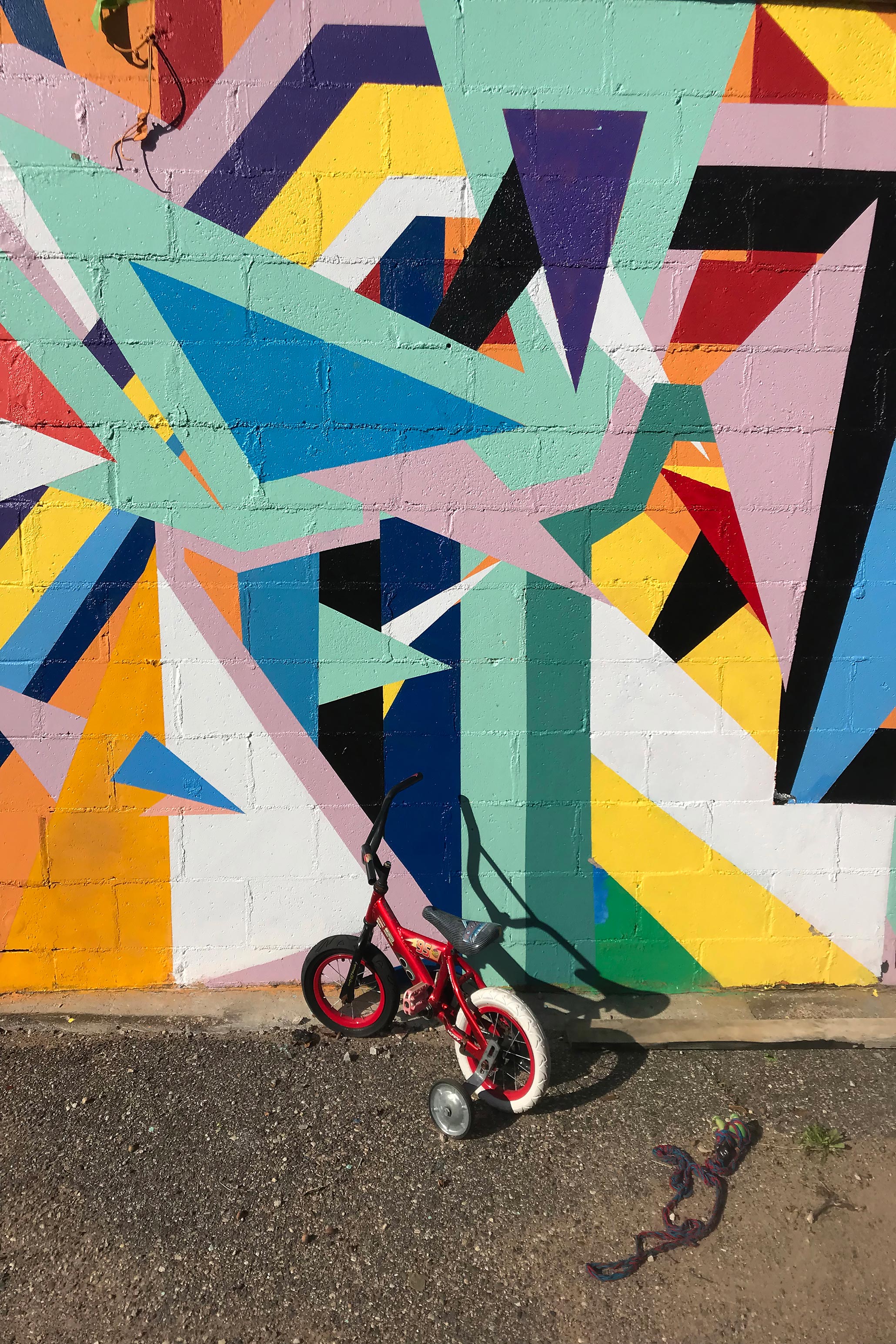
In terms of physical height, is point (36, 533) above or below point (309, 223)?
below

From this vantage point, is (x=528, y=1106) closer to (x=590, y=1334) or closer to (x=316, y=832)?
(x=590, y=1334)

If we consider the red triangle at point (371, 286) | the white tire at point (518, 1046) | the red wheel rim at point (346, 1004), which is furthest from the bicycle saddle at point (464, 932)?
the red triangle at point (371, 286)

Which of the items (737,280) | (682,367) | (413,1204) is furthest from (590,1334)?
(737,280)

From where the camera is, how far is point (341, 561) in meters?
3.32

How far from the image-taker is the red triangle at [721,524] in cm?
331

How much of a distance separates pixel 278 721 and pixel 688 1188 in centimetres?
228

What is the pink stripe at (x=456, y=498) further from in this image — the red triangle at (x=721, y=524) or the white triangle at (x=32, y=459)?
the white triangle at (x=32, y=459)

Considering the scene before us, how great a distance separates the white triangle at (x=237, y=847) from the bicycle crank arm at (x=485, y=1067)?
2.97ft

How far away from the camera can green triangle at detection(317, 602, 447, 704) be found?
11.0 ft

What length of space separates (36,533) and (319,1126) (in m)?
2.59

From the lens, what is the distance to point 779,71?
3.10 meters

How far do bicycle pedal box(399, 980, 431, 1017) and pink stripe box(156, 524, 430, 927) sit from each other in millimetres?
500

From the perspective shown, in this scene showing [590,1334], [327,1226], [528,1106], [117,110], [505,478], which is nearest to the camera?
[590,1334]

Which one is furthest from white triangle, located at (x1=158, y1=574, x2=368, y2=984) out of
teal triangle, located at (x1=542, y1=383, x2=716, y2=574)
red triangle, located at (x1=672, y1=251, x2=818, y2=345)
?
red triangle, located at (x1=672, y1=251, x2=818, y2=345)
